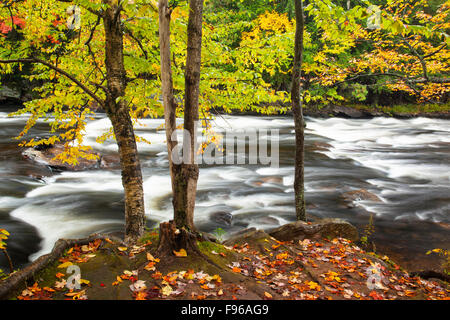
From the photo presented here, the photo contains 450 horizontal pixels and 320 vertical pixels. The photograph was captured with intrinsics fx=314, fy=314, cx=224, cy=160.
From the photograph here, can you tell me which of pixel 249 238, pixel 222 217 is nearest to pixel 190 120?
pixel 249 238

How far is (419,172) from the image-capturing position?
13.6 m

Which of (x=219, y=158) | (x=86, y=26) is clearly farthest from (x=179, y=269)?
(x=219, y=158)

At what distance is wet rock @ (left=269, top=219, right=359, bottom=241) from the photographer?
6.70 metres

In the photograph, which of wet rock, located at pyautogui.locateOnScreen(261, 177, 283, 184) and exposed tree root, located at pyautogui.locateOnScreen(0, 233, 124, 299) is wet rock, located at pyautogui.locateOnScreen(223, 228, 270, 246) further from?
wet rock, located at pyautogui.locateOnScreen(261, 177, 283, 184)

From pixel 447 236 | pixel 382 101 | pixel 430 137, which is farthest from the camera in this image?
pixel 382 101

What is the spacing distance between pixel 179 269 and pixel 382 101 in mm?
31435

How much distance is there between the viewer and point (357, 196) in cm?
1065

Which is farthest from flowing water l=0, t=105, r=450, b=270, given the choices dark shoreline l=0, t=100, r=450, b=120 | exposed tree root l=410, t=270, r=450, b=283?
dark shoreline l=0, t=100, r=450, b=120

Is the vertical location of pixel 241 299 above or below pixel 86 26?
below

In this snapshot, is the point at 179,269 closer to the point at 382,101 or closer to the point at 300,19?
the point at 300,19

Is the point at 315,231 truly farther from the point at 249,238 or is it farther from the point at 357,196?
the point at 357,196

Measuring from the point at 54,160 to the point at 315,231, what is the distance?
1031cm

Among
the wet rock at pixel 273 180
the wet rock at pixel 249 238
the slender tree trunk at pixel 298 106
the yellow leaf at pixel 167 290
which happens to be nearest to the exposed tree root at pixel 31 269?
the yellow leaf at pixel 167 290
